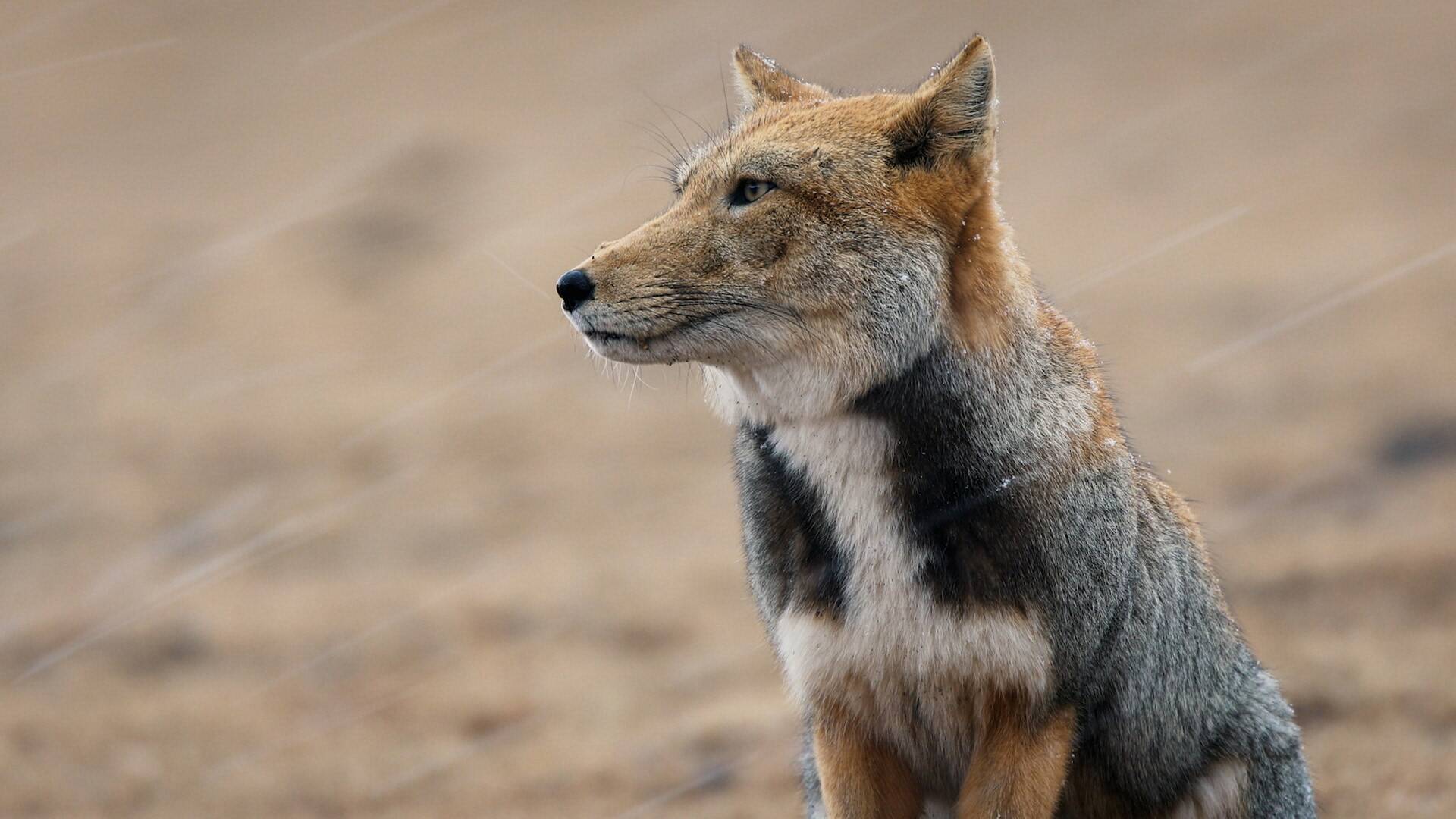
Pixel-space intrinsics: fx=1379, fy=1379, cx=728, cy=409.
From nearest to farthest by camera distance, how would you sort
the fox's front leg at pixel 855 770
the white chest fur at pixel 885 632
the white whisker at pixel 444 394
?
the white chest fur at pixel 885 632 < the fox's front leg at pixel 855 770 < the white whisker at pixel 444 394

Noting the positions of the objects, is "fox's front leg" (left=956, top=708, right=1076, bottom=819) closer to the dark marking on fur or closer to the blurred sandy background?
the dark marking on fur

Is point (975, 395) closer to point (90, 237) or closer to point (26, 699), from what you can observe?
point (26, 699)

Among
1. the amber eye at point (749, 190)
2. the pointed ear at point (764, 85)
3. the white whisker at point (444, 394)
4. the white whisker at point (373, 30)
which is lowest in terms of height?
the amber eye at point (749, 190)

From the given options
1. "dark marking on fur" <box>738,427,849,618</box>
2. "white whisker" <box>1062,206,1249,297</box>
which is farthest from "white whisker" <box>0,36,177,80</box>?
"dark marking on fur" <box>738,427,849,618</box>

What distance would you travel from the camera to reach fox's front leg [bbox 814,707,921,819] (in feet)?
16.2

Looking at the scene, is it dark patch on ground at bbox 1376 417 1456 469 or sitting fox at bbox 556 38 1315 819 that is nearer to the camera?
sitting fox at bbox 556 38 1315 819

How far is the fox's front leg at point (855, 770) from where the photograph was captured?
195 inches

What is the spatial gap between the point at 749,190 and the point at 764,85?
101 centimetres

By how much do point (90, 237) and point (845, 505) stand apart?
20024 millimetres

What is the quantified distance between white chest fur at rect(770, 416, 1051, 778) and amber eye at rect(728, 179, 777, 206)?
2.64 ft

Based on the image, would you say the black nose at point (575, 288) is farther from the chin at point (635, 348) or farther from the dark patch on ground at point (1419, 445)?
the dark patch on ground at point (1419, 445)

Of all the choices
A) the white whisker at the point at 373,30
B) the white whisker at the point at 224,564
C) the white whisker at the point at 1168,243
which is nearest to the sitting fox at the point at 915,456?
the white whisker at the point at 224,564

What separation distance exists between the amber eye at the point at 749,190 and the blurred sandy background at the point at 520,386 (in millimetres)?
1008

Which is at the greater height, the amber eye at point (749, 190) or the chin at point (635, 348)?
the amber eye at point (749, 190)
